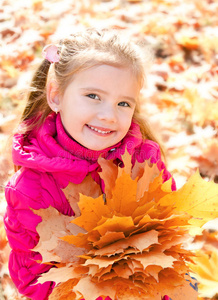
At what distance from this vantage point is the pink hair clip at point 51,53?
4.42ft

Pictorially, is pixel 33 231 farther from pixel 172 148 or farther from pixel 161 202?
pixel 172 148

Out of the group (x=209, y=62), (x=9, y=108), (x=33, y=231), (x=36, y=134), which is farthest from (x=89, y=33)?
(x=209, y=62)

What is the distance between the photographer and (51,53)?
1.35 metres

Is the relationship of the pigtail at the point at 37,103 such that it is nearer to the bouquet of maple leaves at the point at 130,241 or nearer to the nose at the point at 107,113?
the nose at the point at 107,113

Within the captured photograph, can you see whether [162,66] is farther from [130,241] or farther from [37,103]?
[130,241]

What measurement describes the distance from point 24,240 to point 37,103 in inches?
20.2

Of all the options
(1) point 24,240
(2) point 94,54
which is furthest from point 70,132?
(1) point 24,240

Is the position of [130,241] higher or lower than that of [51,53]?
lower

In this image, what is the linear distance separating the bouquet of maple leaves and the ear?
1.29 ft

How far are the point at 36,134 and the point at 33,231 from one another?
35 cm

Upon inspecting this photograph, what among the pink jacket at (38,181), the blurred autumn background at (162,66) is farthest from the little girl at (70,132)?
the blurred autumn background at (162,66)

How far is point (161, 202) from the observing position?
102cm

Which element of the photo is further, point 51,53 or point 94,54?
point 51,53

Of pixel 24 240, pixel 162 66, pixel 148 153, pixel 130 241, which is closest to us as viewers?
pixel 130 241
